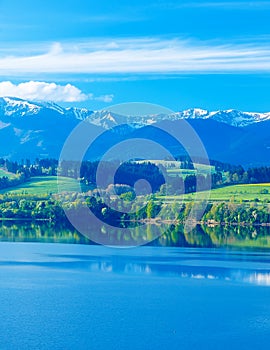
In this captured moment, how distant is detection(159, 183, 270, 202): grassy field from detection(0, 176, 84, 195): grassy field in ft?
67.4

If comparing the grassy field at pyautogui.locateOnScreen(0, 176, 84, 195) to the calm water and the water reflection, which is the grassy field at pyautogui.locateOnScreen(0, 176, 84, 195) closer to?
the water reflection

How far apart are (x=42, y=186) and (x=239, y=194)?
3726 centimetres

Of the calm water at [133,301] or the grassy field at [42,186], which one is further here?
the grassy field at [42,186]

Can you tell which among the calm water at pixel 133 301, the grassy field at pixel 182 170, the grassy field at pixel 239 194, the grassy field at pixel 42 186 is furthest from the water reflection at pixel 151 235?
the grassy field at pixel 182 170

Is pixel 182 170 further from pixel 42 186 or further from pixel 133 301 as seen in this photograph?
pixel 133 301

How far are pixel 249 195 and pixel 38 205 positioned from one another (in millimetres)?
33061

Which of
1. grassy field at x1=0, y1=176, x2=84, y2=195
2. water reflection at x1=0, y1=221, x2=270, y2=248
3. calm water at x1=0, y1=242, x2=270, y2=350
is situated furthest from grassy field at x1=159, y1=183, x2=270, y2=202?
calm water at x1=0, y1=242, x2=270, y2=350

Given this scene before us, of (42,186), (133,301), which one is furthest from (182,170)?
(133,301)

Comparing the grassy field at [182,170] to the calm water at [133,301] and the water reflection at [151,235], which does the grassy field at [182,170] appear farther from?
the calm water at [133,301]

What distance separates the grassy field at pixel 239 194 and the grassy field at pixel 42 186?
67.4ft

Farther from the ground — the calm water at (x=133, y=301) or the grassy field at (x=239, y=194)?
the grassy field at (x=239, y=194)

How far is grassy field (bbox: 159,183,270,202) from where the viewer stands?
114m

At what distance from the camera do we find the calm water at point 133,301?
109 feet

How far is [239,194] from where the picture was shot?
118750mm
